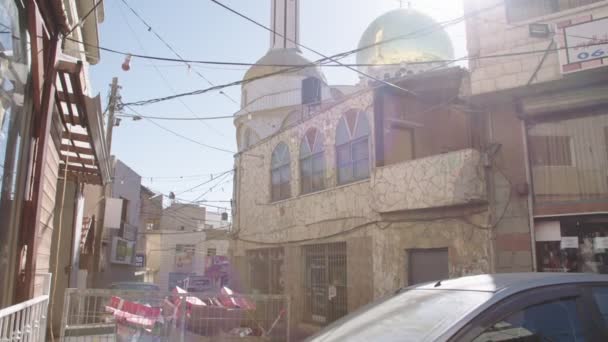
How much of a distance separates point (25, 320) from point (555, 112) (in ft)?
34.7

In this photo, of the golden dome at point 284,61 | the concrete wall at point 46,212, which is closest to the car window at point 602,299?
the concrete wall at point 46,212

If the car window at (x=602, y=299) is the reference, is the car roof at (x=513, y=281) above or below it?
above

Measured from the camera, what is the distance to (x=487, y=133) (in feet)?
39.5

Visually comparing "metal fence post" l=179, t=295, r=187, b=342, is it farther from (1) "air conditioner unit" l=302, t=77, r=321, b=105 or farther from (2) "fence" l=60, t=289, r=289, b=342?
(1) "air conditioner unit" l=302, t=77, r=321, b=105

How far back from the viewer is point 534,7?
11664 mm

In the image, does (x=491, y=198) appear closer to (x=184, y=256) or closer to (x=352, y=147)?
(x=352, y=147)

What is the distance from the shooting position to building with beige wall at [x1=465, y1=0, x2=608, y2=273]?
1054 centimetres

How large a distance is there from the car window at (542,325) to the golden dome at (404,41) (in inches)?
743

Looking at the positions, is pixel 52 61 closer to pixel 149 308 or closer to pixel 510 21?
pixel 149 308

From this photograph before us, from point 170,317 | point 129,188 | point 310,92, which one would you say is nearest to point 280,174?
point 310,92

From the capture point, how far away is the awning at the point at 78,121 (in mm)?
5754

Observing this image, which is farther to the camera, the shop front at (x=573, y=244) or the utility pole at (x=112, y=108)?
the utility pole at (x=112, y=108)

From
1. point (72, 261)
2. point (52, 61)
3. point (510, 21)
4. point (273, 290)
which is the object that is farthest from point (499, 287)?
point (273, 290)

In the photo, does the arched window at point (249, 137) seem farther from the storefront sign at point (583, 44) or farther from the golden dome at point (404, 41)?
the storefront sign at point (583, 44)
